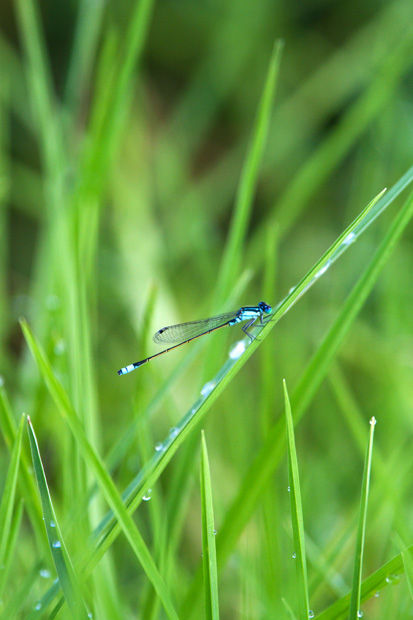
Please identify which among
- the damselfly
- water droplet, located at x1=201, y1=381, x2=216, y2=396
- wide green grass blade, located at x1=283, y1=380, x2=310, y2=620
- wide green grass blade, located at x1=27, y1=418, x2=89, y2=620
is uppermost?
the damselfly

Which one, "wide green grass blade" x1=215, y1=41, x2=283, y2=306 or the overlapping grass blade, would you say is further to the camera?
"wide green grass blade" x1=215, y1=41, x2=283, y2=306

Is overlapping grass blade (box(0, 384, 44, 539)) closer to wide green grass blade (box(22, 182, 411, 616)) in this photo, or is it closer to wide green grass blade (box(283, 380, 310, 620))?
wide green grass blade (box(22, 182, 411, 616))

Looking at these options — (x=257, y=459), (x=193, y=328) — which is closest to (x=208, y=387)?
(x=257, y=459)

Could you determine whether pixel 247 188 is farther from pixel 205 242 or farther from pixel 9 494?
pixel 205 242

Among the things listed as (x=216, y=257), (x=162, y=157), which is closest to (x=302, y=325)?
(x=216, y=257)

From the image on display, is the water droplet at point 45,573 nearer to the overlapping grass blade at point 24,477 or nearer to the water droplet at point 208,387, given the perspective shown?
the overlapping grass blade at point 24,477

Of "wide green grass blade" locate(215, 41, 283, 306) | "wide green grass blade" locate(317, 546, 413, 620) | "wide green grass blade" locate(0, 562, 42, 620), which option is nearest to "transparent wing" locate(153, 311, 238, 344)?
"wide green grass blade" locate(215, 41, 283, 306)

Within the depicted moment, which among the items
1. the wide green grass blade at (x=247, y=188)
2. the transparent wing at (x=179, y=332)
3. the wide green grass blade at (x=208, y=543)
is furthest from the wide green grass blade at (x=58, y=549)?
the transparent wing at (x=179, y=332)

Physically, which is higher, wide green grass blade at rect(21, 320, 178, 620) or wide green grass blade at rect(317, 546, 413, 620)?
wide green grass blade at rect(21, 320, 178, 620)
